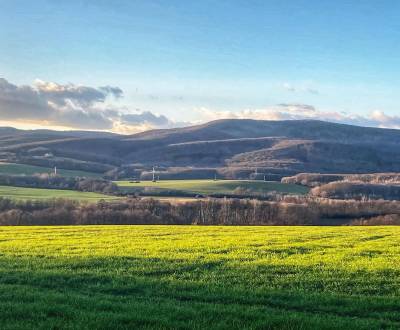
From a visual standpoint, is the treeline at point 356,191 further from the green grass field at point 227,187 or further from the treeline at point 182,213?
the treeline at point 182,213

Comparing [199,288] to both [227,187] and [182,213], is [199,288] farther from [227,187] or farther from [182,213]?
[227,187]

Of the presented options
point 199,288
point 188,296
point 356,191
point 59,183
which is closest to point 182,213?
point 59,183

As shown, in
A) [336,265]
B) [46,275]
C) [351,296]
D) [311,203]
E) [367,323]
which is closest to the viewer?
[367,323]

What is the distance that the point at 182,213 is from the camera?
3002 inches

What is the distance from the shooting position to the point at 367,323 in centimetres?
1193

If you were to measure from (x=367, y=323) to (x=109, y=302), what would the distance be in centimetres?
626

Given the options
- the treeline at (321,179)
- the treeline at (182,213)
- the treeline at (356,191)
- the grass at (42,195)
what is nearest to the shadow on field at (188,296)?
the treeline at (182,213)

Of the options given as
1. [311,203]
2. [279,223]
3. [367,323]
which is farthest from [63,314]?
[311,203]

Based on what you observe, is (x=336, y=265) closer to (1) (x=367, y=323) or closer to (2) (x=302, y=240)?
(1) (x=367, y=323)

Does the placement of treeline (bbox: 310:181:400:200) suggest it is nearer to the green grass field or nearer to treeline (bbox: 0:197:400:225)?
the green grass field

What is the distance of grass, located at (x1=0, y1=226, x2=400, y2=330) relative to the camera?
11.8 m

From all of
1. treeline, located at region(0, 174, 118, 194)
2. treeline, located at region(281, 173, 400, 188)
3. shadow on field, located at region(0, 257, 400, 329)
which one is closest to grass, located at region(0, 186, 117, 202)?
treeline, located at region(0, 174, 118, 194)

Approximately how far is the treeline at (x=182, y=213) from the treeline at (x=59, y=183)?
32008 mm

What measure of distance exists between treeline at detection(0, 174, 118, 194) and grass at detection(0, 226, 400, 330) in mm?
84899
